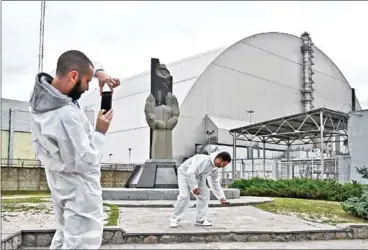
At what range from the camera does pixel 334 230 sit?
7258 millimetres

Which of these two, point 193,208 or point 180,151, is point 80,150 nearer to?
point 193,208

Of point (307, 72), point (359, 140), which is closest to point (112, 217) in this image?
point (359, 140)

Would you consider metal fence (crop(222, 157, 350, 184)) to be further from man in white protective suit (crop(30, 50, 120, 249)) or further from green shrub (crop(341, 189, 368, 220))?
man in white protective suit (crop(30, 50, 120, 249))

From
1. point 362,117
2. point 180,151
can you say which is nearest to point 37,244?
point 362,117

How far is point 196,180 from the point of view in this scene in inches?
284

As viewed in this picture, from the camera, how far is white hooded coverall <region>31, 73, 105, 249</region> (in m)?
2.65

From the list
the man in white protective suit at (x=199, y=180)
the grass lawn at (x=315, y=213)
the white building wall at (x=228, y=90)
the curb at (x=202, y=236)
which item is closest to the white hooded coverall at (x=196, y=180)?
the man in white protective suit at (x=199, y=180)

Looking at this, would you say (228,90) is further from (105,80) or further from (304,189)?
(105,80)

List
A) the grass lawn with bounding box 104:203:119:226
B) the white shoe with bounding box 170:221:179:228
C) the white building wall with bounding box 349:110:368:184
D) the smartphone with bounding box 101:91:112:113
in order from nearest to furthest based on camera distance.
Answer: the smartphone with bounding box 101:91:112:113 < the white shoe with bounding box 170:221:179:228 < the grass lawn with bounding box 104:203:119:226 < the white building wall with bounding box 349:110:368:184

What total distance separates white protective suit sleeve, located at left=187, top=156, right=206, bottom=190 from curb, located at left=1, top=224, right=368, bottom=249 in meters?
0.82

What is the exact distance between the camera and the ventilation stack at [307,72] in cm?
3672

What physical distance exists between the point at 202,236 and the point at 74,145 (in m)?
4.35

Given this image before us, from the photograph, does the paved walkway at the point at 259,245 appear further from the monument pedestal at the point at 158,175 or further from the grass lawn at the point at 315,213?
the monument pedestal at the point at 158,175

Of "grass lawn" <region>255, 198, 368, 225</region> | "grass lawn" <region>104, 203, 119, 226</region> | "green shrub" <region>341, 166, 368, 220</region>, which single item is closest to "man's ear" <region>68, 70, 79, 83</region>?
"grass lawn" <region>104, 203, 119, 226</region>
